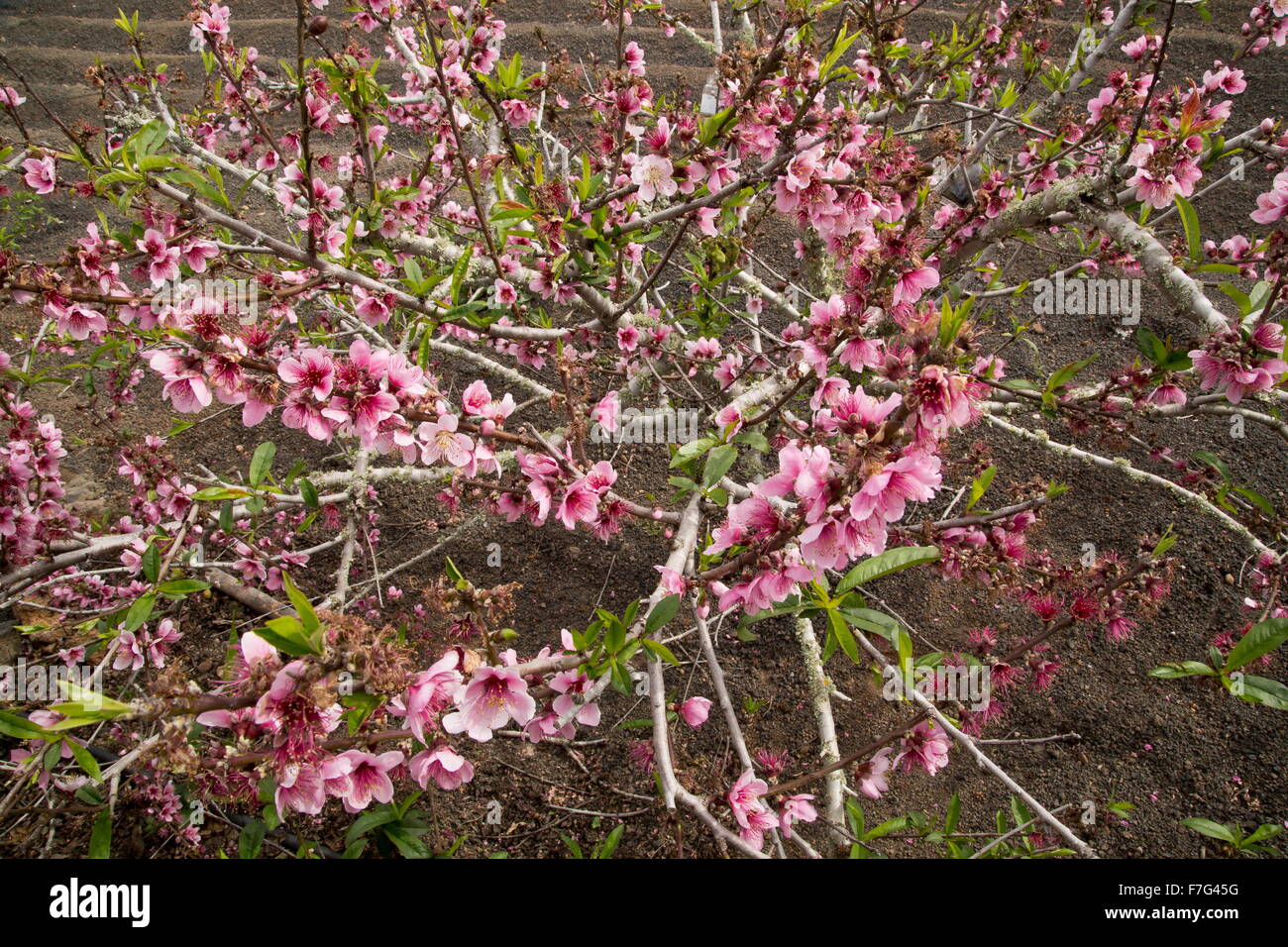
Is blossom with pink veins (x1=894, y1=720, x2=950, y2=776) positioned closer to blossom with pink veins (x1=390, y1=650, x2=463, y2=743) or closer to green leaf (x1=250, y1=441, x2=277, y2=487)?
blossom with pink veins (x1=390, y1=650, x2=463, y2=743)

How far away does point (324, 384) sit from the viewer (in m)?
1.28

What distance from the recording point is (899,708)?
8.23 ft

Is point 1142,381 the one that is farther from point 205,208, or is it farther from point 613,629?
point 205,208

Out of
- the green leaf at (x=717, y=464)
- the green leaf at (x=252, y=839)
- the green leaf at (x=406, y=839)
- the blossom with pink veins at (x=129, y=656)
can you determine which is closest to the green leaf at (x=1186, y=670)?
the green leaf at (x=717, y=464)

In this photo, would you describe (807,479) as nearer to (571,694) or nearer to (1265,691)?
(571,694)

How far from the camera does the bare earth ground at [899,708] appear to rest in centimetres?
230

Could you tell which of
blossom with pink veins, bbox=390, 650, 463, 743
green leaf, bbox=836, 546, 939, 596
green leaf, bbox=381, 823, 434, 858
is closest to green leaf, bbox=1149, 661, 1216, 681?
green leaf, bbox=836, 546, 939, 596

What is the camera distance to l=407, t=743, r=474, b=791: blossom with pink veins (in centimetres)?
119
